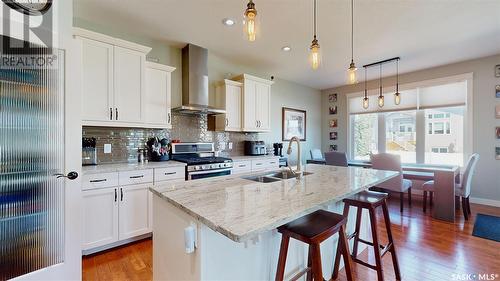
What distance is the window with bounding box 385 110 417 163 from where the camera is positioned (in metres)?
4.70

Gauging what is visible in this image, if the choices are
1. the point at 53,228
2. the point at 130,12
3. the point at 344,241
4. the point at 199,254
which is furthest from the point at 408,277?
the point at 130,12

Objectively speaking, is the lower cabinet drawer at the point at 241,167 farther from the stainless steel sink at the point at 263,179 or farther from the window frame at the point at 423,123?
the window frame at the point at 423,123

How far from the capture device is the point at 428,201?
13.5 feet

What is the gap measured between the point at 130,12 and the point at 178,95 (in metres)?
1.24

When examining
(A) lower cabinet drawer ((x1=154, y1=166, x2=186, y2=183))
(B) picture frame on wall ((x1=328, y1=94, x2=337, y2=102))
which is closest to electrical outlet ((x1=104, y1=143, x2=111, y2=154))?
(A) lower cabinet drawer ((x1=154, y1=166, x2=186, y2=183))

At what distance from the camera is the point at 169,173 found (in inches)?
107

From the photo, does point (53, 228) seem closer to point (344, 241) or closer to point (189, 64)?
point (344, 241)

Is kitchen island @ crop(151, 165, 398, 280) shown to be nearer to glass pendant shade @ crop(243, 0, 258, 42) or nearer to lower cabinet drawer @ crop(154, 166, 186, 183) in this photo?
glass pendant shade @ crop(243, 0, 258, 42)

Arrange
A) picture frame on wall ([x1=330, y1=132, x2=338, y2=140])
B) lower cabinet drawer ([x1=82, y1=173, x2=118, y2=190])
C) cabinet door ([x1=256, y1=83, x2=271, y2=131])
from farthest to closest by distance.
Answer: picture frame on wall ([x1=330, y1=132, x2=338, y2=140]), cabinet door ([x1=256, y1=83, x2=271, y2=131]), lower cabinet drawer ([x1=82, y1=173, x2=118, y2=190])

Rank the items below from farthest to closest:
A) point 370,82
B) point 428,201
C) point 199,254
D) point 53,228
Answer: point 370,82
point 428,201
point 53,228
point 199,254

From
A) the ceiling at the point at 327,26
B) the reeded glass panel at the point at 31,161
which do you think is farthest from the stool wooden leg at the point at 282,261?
the ceiling at the point at 327,26

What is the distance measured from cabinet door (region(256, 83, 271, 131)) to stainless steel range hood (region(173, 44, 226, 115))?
3.34ft

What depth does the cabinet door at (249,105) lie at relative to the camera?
12.9ft

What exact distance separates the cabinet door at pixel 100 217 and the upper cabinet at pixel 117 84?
2.65 feet
